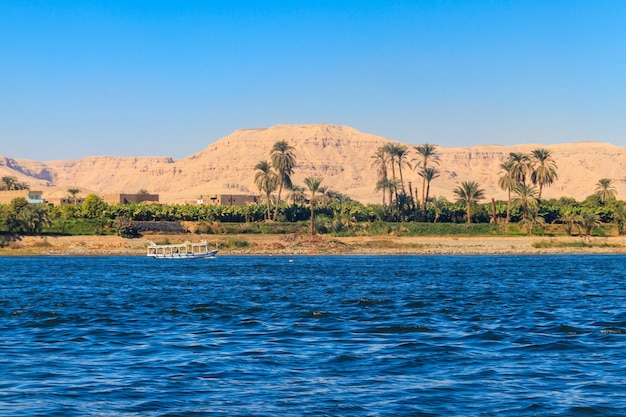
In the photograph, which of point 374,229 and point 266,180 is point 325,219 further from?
point 266,180

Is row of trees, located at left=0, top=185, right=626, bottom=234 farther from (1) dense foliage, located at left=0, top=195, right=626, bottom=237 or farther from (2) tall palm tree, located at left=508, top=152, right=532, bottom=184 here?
(2) tall palm tree, located at left=508, top=152, right=532, bottom=184

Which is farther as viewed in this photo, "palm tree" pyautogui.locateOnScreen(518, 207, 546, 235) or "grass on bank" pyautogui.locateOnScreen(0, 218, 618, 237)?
"grass on bank" pyautogui.locateOnScreen(0, 218, 618, 237)

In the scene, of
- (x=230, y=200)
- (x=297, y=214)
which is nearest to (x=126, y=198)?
(x=230, y=200)

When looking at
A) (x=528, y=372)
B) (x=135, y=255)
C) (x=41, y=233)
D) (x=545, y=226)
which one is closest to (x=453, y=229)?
(x=545, y=226)

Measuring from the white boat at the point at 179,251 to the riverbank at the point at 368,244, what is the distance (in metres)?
2.79

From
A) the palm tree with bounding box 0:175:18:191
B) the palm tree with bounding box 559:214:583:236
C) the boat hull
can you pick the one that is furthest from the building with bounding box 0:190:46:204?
the palm tree with bounding box 559:214:583:236

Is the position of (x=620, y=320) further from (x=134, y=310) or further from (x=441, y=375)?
(x=134, y=310)

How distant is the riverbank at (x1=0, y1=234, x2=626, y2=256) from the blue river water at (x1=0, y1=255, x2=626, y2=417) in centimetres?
6906

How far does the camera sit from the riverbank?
116812 millimetres

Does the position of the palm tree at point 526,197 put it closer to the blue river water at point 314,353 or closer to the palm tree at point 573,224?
the palm tree at point 573,224

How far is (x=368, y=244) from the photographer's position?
399 ft

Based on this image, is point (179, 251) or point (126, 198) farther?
point (126, 198)

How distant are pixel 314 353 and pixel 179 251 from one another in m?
84.9

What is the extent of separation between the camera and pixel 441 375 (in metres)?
21.2
